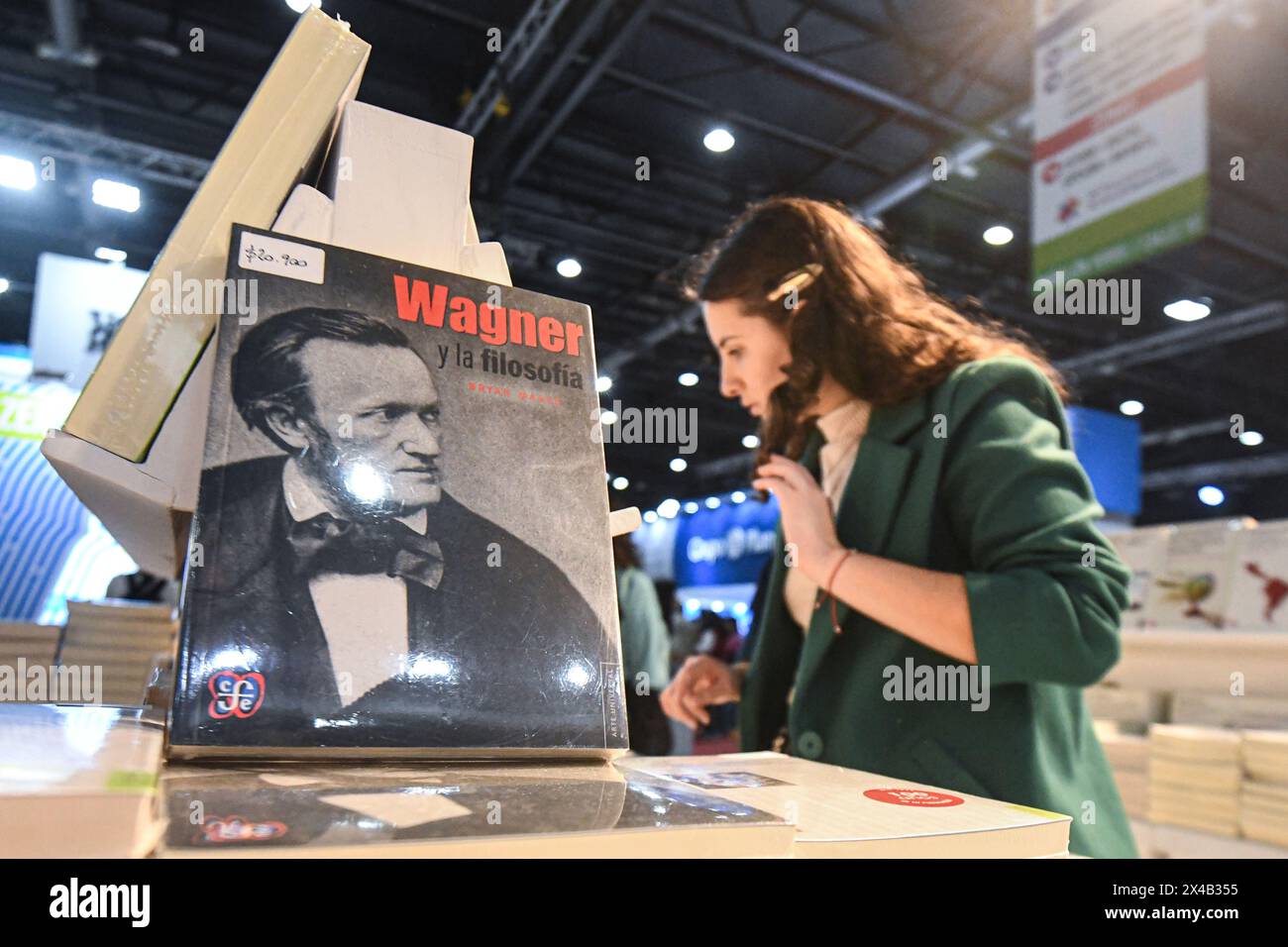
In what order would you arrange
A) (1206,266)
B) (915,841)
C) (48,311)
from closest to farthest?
(915,841) → (48,311) → (1206,266)

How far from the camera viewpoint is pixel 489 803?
0.39m

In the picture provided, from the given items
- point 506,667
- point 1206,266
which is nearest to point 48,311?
point 506,667

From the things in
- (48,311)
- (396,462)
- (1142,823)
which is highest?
(48,311)

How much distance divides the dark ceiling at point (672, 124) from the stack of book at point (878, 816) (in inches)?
148

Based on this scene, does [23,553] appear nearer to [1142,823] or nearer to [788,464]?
[788,464]

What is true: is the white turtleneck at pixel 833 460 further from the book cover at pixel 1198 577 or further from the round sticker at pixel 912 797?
the book cover at pixel 1198 577

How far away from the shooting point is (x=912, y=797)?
0.54 m

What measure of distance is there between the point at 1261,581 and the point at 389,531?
2.35 meters

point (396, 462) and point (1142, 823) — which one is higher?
point (396, 462)

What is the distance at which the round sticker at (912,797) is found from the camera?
524 millimetres

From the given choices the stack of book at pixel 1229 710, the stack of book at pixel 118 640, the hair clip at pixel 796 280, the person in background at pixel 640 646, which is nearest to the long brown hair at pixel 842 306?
the hair clip at pixel 796 280

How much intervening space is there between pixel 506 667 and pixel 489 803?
0.49 feet
